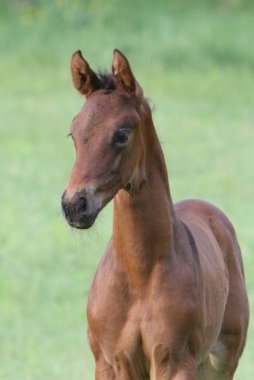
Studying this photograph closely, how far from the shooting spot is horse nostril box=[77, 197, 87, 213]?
5.96 meters

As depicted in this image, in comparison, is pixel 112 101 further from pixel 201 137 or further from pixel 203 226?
pixel 201 137

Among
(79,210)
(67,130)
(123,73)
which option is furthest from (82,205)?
(67,130)

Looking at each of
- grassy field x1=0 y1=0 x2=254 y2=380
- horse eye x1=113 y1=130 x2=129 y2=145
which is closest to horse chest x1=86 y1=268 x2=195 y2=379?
grassy field x1=0 y1=0 x2=254 y2=380

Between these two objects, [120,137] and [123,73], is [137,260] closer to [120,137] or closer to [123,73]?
[120,137]

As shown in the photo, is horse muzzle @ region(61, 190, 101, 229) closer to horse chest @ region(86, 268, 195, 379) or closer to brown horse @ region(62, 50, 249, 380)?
brown horse @ region(62, 50, 249, 380)

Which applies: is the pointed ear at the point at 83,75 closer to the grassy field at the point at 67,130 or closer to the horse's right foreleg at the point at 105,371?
the grassy field at the point at 67,130

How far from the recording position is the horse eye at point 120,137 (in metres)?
6.24

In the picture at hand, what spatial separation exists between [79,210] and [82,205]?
3 cm

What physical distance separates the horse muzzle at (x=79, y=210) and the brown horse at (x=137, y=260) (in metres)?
0.17

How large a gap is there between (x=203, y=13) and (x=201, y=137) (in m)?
9.20

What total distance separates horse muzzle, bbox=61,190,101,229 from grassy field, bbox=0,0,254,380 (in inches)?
12.2

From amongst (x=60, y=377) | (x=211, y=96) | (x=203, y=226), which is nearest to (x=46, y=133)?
(x=211, y=96)

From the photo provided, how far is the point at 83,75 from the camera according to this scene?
6484mm

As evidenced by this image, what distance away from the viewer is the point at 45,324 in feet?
37.7
